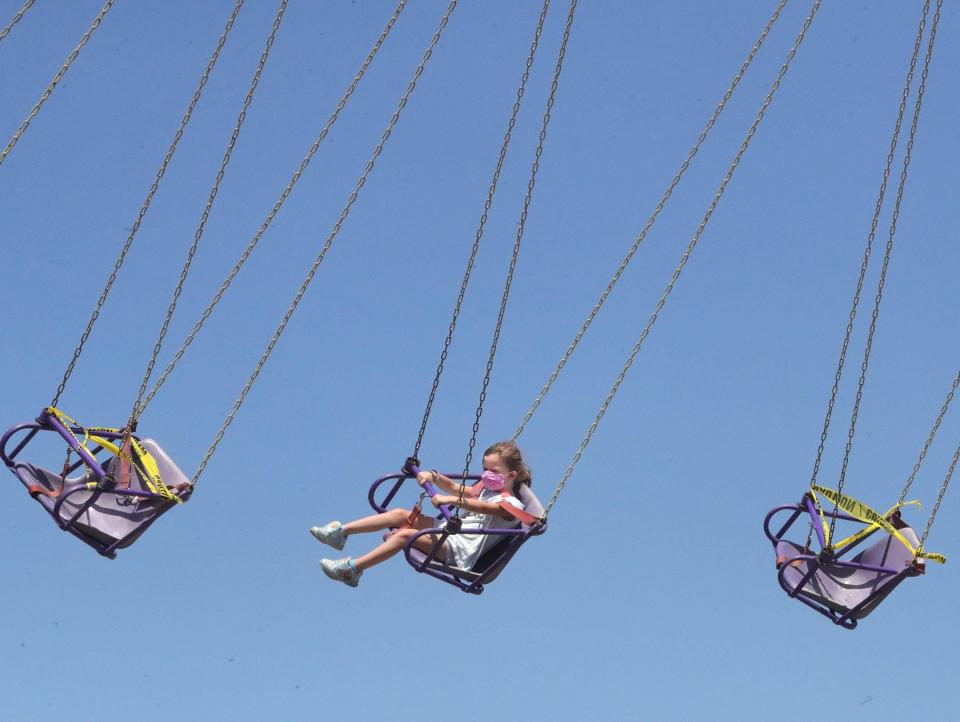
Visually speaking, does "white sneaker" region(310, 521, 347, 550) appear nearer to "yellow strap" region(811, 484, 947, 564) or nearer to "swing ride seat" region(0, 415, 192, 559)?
"swing ride seat" region(0, 415, 192, 559)

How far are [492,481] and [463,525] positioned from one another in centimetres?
38

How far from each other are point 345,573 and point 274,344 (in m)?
1.75

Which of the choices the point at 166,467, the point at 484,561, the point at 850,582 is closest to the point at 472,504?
the point at 484,561

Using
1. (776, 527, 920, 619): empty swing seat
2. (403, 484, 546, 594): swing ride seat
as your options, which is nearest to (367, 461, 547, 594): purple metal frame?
(403, 484, 546, 594): swing ride seat

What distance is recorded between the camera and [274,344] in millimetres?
16359

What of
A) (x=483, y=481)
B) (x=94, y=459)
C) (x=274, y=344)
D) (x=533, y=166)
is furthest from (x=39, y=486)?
(x=533, y=166)

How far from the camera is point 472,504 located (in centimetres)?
1575

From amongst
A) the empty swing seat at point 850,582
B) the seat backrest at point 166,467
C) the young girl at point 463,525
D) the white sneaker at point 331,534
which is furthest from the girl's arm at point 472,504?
the empty swing seat at point 850,582

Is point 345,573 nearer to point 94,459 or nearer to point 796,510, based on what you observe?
point 94,459

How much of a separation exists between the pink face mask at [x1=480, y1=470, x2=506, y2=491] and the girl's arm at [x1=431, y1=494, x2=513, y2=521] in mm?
231

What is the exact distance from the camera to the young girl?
15.7 meters

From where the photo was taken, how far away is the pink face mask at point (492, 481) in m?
16.2

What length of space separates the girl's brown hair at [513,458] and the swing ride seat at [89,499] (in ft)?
7.57

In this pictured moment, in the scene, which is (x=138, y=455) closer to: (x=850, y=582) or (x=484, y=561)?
(x=484, y=561)
